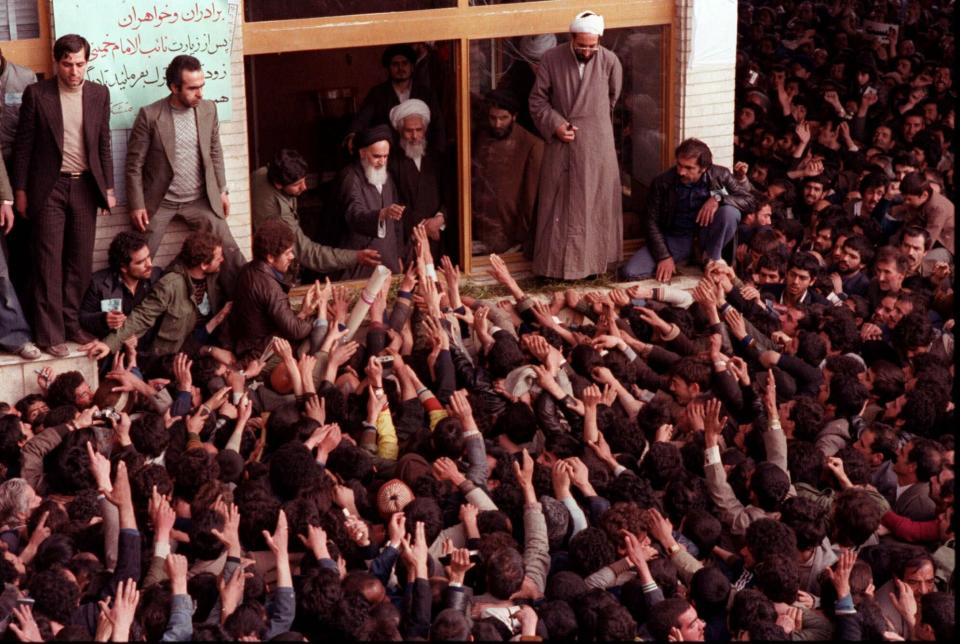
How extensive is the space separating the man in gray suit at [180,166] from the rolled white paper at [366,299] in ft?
2.56

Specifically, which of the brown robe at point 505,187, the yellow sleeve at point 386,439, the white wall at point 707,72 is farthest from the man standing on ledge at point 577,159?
the yellow sleeve at point 386,439

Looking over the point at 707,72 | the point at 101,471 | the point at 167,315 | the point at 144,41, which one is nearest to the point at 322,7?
the point at 144,41

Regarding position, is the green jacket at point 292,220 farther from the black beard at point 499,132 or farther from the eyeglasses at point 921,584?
the eyeglasses at point 921,584

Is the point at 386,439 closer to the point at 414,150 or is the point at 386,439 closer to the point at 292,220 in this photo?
the point at 292,220

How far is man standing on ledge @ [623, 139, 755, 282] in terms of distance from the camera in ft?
34.8

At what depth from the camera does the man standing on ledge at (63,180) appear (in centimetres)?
889

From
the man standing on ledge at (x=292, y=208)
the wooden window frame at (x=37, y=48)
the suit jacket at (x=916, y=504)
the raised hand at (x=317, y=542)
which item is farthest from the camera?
the man standing on ledge at (x=292, y=208)

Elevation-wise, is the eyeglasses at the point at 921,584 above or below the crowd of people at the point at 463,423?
below

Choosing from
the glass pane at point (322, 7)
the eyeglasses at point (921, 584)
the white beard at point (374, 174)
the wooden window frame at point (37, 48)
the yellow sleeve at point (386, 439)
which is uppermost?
the glass pane at point (322, 7)

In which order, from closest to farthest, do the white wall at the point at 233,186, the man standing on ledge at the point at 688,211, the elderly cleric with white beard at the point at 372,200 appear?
1. the white wall at the point at 233,186
2. the elderly cleric with white beard at the point at 372,200
3. the man standing on ledge at the point at 688,211

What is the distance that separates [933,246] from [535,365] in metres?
4.03

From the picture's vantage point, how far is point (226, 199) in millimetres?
9680

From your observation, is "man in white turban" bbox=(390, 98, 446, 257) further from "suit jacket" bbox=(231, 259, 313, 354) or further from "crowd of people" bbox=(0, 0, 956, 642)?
"suit jacket" bbox=(231, 259, 313, 354)

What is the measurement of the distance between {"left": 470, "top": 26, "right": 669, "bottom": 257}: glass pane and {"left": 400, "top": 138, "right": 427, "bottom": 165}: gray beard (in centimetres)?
39
